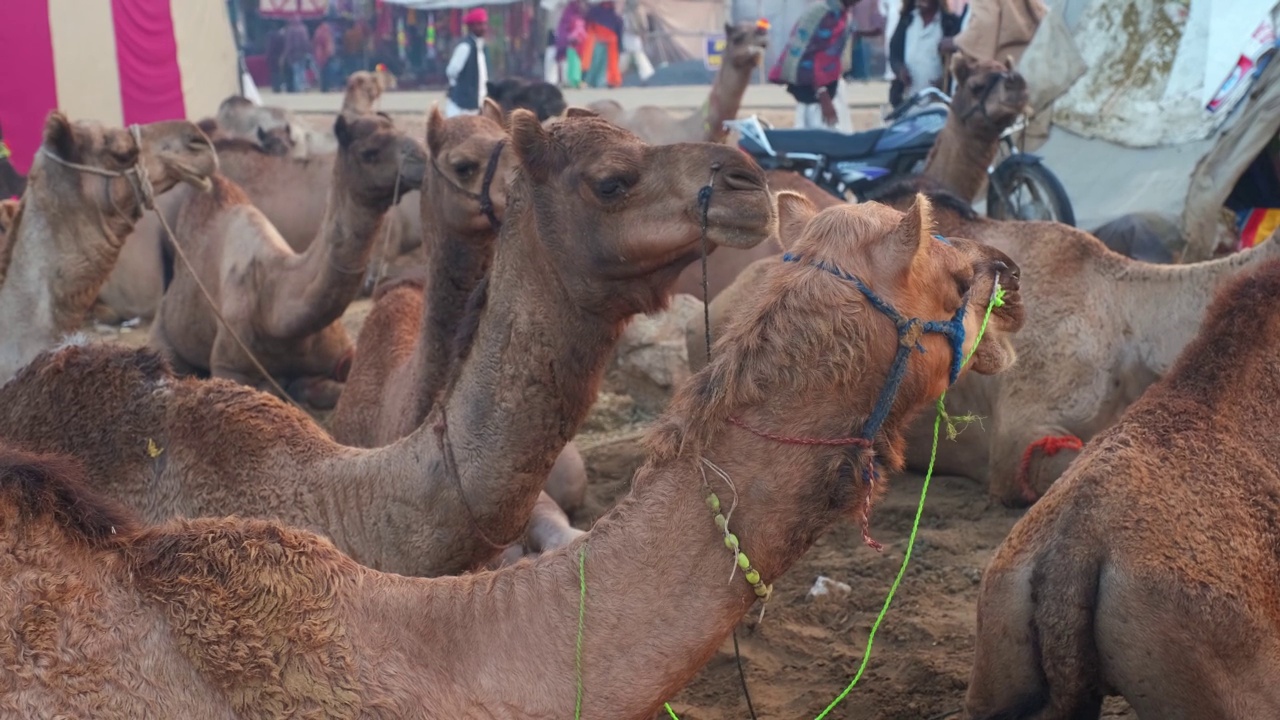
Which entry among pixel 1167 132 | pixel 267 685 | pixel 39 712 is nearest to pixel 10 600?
pixel 39 712

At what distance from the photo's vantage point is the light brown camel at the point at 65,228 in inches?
205

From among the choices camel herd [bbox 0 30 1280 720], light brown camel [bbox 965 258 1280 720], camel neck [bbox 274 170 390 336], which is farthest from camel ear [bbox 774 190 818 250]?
camel neck [bbox 274 170 390 336]

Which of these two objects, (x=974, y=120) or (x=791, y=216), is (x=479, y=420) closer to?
(x=791, y=216)

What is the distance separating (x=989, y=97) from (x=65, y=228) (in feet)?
18.2

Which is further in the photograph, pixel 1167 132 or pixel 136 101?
pixel 136 101

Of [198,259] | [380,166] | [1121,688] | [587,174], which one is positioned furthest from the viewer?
[198,259]

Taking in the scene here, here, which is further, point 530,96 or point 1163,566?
point 530,96

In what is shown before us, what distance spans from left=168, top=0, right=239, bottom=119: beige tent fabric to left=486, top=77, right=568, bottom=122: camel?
7.24 metres

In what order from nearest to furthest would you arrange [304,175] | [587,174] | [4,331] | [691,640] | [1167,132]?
[691,640], [587,174], [4,331], [1167,132], [304,175]

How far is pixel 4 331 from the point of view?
5.20m

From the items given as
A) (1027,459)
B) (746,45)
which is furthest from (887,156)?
(1027,459)

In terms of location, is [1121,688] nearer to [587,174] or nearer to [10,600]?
[587,174]

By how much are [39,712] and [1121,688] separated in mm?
2487

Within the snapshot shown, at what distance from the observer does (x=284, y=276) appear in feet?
22.2
